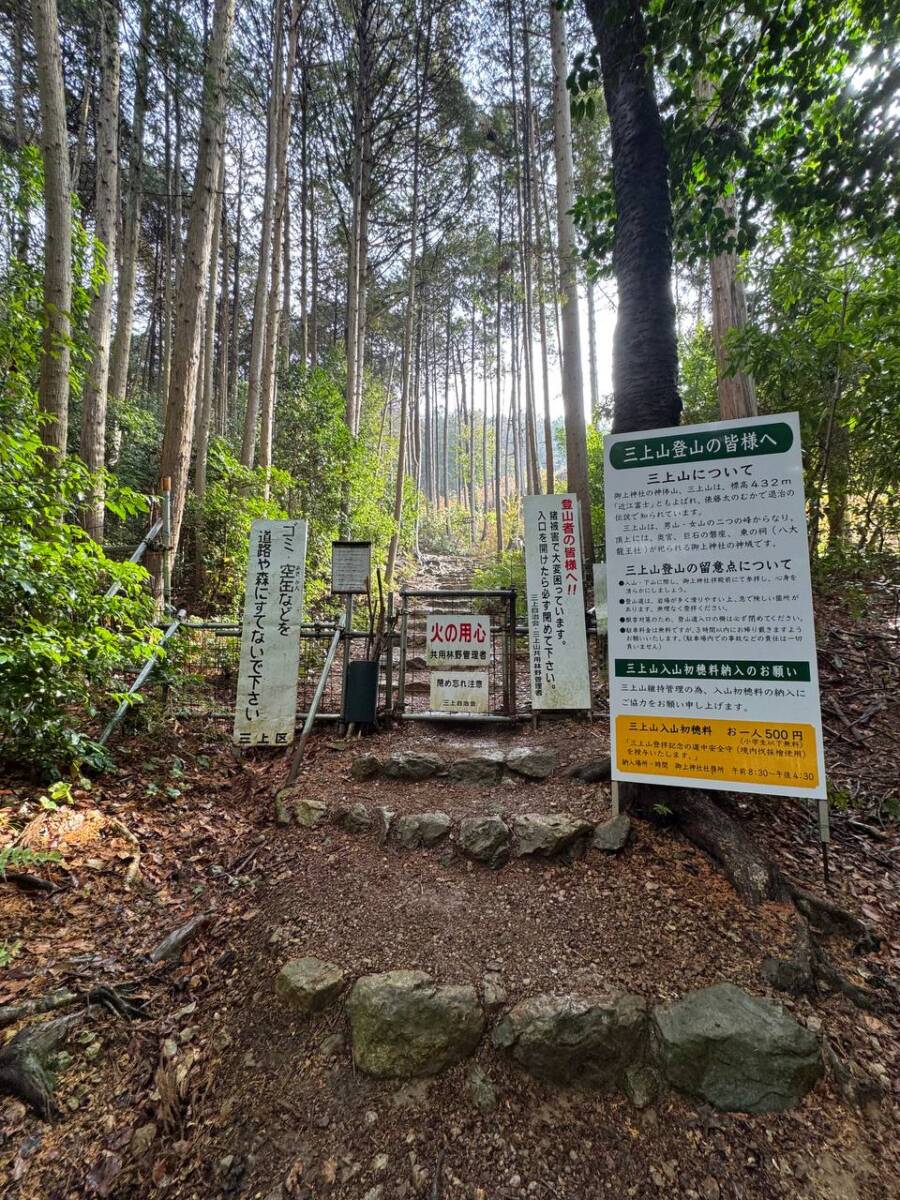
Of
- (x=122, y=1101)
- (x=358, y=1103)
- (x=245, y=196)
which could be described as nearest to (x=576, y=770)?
(x=358, y=1103)

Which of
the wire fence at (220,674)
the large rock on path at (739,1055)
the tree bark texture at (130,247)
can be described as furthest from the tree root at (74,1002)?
the tree bark texture at (130,247)

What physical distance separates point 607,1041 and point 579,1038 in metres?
0.11

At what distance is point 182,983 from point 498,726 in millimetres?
3113

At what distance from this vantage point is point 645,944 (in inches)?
87.7

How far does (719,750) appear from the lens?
245 cm

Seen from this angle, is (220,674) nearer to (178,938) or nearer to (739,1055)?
(178,938)

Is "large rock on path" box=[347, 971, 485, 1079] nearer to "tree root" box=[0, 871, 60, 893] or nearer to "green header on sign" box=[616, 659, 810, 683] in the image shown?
"green header on sign" box=[616, 659, 810, 683]

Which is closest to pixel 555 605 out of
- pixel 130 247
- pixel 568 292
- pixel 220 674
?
pixel 220 674

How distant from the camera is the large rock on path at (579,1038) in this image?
1.86 meters

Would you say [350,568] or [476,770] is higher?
[350,568]

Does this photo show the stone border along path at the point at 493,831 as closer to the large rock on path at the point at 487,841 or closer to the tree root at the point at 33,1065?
the large rock on path at the point at 487,841

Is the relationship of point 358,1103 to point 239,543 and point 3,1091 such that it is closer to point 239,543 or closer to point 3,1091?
point 3,1091

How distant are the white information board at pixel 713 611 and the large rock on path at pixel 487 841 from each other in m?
0.79

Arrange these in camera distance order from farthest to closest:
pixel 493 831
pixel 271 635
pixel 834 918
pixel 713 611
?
1. pixel 271 635
2. pixel 493 831
3. pixel 713 611
4. pixel 834 918
